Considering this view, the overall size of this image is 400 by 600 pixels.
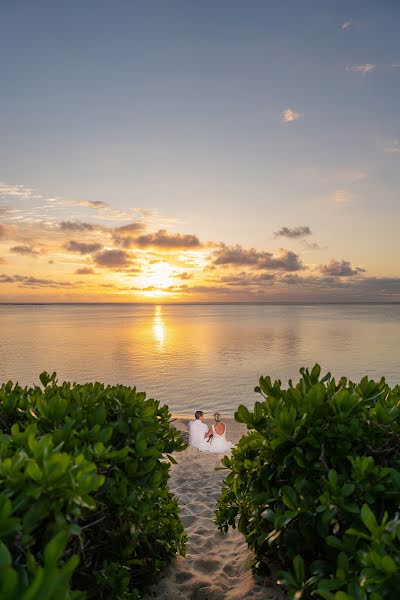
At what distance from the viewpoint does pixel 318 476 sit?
347cm

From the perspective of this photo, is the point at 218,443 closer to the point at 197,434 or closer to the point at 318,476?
the point at 197,434

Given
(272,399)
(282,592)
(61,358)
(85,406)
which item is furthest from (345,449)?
(61,358)

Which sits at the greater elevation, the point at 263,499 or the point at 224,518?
the point at 263,499

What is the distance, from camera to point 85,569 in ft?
10.0

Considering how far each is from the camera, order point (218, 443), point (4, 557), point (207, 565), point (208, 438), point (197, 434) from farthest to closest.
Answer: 1. point (197, 434)
2. point (208, 438)
3. point (218, 443)
4. point (207, 565)
5. point (4, 557)

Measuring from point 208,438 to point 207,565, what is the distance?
7.48 meters

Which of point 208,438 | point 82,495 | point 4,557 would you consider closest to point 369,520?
point 82,495

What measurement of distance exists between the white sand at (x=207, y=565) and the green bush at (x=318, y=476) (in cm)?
36

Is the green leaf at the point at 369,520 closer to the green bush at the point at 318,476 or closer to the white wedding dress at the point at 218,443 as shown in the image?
the green bush at the point at 318,476

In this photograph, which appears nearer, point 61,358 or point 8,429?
point 8,429

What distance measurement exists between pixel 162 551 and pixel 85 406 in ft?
6.52

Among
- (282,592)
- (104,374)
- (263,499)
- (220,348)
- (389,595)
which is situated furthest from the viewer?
(220,348)

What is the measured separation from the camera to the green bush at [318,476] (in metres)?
2.91

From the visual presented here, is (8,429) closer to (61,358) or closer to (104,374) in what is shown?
(104,374)
